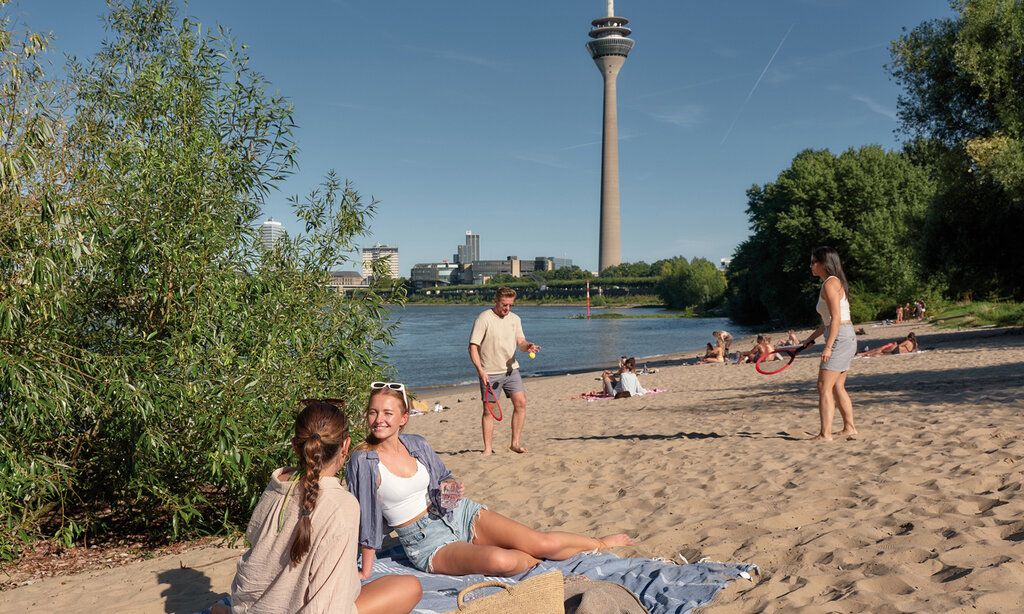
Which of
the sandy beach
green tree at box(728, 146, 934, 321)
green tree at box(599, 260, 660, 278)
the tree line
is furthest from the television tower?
the sandy beach

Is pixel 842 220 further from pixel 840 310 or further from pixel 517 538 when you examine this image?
pixel 517 538

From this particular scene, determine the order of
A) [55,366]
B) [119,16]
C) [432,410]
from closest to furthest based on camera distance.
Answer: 1. [55,366]
2. [119,16]
3. [432,410]

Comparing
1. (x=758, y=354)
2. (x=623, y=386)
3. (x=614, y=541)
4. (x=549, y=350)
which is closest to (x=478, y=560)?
(x=614, y=541)

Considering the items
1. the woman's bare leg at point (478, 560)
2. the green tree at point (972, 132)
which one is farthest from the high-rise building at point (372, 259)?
the green tree at point (972, 132)

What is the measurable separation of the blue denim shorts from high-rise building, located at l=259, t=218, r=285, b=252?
405 cm

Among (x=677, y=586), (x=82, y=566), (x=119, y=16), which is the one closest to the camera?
(x=677, y=586)

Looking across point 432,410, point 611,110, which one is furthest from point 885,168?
point 611,110

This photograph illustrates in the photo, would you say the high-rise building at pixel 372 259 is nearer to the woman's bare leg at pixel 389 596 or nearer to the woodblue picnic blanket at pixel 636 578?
the woodblue picnic blanket at pixel 636 578

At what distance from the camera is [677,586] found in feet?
14.3

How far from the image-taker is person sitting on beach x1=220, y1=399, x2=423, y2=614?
3326mm

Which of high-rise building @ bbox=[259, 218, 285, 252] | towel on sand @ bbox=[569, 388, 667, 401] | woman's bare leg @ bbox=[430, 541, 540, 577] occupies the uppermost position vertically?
high-rise building @ bbox=[259, 218, 285, 252]

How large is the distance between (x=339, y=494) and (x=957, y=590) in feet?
9.63

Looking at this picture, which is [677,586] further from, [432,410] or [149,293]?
[432,410]

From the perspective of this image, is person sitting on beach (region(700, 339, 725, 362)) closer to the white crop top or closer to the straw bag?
the white crop top
